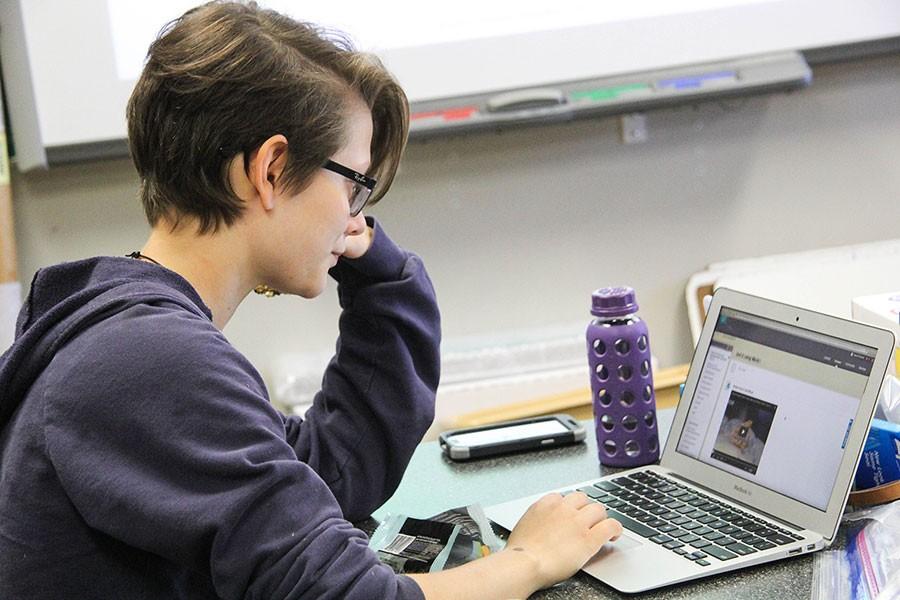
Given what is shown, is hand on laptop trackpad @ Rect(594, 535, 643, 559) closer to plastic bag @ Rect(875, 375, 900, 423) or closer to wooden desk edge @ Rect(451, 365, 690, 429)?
plastic bag @ Rect(875, 375, 900, 423)

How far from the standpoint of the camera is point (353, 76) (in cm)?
112

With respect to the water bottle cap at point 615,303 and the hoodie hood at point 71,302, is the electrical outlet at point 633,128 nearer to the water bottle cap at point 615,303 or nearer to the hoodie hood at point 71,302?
the water bottle cap at point 615,303

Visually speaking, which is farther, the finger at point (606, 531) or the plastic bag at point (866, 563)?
the finger at point (606, 531)

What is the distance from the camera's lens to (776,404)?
1109mm

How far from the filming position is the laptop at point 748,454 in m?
1.01

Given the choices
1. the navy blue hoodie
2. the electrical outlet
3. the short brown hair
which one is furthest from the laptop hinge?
the electrical outlet

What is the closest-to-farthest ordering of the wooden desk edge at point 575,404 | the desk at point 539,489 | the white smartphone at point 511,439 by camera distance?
the desk at point 539,489, the white smartphone at point 511,439, the wooden desk edge at point 575,404

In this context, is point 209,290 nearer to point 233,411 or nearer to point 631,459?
point 233,411

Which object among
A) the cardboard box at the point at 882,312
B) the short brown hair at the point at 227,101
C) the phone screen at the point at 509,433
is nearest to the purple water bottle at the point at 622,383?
the phone screen at the point at 509,433

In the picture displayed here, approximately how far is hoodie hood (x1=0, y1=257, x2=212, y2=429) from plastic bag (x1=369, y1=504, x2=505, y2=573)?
283 mm

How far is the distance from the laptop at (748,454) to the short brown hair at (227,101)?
0.42m

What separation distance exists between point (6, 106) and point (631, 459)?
5.02ft

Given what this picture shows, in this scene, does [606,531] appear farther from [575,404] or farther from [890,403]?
[575,404]

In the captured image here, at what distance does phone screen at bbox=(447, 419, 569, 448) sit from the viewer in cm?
141
